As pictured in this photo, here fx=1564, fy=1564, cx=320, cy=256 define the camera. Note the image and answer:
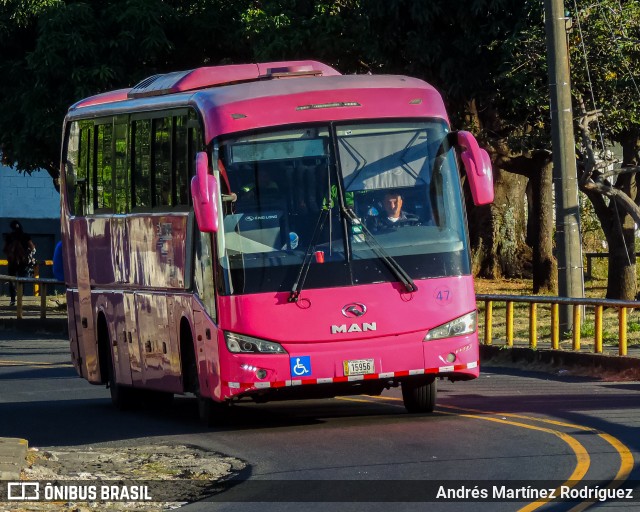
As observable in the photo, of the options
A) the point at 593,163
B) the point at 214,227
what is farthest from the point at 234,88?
the point at 593,163

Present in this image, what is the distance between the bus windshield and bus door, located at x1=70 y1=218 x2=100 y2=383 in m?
4.67

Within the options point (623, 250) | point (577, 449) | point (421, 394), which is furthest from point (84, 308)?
point (623, 250)

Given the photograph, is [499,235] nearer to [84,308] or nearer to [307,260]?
[84,308]

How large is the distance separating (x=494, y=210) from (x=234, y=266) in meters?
22.6

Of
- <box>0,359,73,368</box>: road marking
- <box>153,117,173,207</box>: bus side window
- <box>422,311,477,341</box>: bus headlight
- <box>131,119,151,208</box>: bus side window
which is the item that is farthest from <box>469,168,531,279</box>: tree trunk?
<box>422,311,477,341</box>: bus headlight

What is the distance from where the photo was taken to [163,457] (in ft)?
44.1

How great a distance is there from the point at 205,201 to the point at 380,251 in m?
1.70

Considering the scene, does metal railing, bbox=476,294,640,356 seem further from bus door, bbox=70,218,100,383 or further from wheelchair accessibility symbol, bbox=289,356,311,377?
wheelchair accessibility symbol, bbox=289,356,311,377

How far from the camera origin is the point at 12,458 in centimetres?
1214

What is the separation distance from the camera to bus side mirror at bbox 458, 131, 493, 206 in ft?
47.5

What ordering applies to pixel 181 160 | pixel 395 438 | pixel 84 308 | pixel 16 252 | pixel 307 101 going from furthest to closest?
pixel 16 252
pixel 84 308
pixel 181 160
pixel 307 101
pixel 395 438

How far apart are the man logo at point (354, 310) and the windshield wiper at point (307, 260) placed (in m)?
0.45

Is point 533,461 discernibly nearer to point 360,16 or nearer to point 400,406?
point 400,406

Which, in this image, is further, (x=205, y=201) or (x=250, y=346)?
(x=250, y=346)
